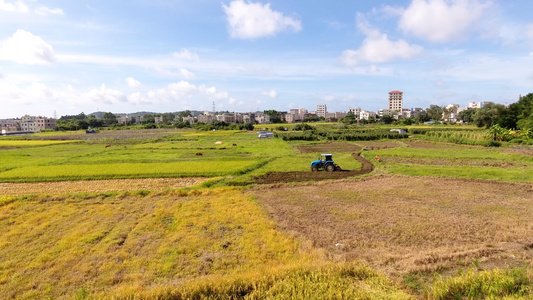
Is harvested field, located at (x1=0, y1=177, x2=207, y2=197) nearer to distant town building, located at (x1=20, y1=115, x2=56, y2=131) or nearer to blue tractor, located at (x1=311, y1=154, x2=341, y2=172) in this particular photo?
blue tractor, located at (x1=311, y1=154, x2=341, y2=172)

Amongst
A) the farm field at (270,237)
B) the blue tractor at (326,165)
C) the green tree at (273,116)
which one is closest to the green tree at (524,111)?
the farm field at (270,237)

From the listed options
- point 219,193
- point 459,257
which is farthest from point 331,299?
point 219,193

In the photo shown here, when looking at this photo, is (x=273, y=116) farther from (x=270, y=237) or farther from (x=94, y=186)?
(x=270, y=237)

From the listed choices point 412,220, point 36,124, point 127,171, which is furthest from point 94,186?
point 36,124

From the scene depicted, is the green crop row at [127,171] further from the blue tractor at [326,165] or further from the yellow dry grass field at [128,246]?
the yellow dry grass field at [128,246]

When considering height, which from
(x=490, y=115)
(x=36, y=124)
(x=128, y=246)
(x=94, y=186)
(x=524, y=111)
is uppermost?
(x=36, y=124)

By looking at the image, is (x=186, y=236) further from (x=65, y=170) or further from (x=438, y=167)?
(x=438, y=167)

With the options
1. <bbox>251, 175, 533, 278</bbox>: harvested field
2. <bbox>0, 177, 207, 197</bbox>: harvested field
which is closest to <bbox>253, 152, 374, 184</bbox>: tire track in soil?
<bbox>251, 175, 533, 278</bbox>: harvested field

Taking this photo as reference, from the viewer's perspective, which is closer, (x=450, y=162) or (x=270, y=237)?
(x=270, y=237)
